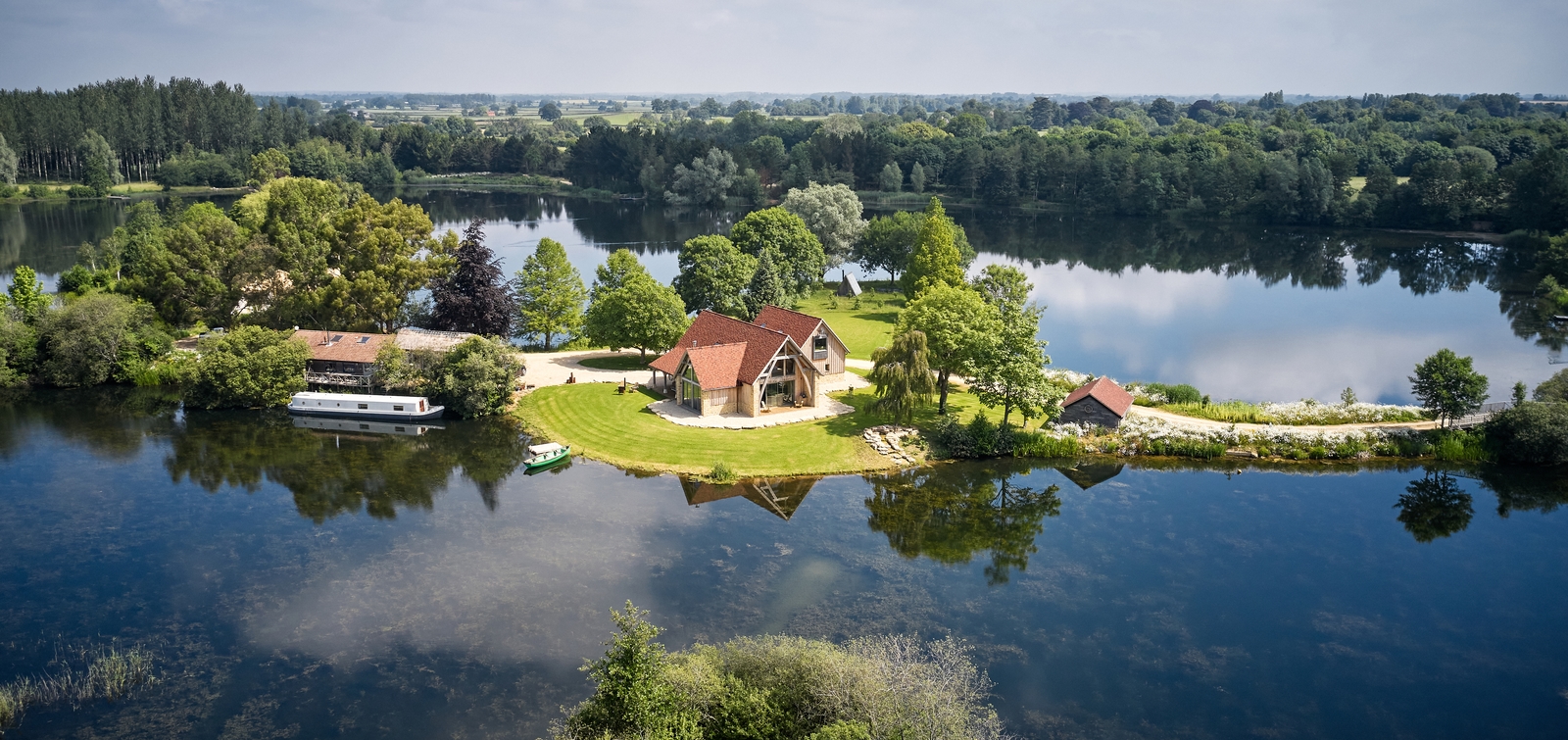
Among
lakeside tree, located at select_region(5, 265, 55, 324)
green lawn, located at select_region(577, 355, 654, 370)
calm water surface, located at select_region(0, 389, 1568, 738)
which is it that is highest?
lakeside tree, located at select_region(5, 265, 55, 324)

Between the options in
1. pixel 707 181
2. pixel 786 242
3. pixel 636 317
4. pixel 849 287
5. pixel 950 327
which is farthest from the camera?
pixel 707 181

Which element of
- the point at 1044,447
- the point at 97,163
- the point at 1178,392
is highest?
the point at 97,163

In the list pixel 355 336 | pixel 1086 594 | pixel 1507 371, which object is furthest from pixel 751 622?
pixel 1507 371

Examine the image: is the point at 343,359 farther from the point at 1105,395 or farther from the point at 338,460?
the point at 1105,395

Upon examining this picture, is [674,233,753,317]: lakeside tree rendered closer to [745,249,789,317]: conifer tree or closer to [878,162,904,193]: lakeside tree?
[745,249,789,317]: conifer tree

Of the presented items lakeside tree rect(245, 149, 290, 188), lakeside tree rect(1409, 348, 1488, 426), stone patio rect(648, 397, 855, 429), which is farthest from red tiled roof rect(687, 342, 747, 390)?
lakeside tree rect(245, 149, 290, 188)

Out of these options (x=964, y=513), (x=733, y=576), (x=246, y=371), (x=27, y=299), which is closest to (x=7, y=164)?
(x=27, y=299)

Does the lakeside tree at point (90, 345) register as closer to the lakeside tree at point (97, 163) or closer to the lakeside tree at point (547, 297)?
the lakeside tree at point (547, 297)
